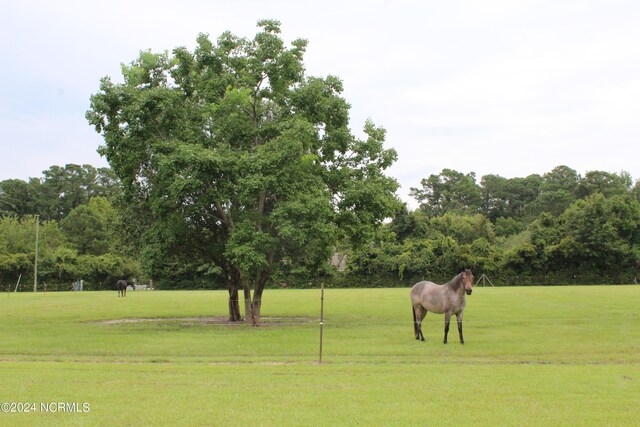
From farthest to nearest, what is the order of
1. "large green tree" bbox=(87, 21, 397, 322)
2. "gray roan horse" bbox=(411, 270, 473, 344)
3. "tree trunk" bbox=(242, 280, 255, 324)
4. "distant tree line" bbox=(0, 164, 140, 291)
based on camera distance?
"distant tree line" bbox=(0, 164, 140, 291) → "tree trunk" bbox=(242, 280, 255, 324) → "large green tree" bbox=(87, 21, 397, 322) → "gray roan horse" bbox=(411, 270, 473, 344)

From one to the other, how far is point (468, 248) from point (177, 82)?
5498cm

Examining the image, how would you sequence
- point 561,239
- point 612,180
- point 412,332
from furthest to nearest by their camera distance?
1. point 612,180
2. point 561,239
3. point 412,332

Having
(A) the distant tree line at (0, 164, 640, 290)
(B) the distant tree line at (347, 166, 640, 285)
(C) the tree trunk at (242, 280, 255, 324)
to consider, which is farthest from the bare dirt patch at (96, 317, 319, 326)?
(B) the distant tree line at (347, 166, 640, 285)

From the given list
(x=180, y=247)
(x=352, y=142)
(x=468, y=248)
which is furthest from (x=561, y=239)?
(x=180, y=247)

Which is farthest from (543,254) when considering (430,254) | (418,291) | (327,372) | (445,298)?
(327,372)

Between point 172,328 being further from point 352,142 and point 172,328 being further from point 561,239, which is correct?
point 561,239

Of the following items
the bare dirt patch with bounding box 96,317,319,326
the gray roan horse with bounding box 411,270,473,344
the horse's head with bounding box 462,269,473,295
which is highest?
the horse's head with bounding box 462,269,473,295

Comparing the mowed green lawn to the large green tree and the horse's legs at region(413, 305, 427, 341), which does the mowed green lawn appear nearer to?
the horse's legs at region(413, 305, 427, 341)

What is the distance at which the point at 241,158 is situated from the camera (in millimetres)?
24500

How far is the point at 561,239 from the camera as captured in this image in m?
74.6

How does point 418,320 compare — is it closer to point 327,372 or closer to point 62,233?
point 327,372

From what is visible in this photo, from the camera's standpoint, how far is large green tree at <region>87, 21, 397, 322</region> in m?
24.5

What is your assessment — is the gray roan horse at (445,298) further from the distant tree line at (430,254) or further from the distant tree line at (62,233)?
the distant tree line at (430,254)

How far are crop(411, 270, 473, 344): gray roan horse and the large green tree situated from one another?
497 cm
